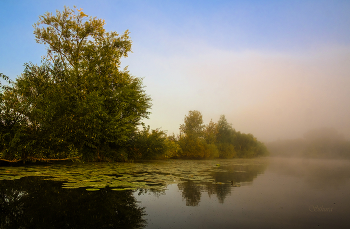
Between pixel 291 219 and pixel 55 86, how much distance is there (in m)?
16.8

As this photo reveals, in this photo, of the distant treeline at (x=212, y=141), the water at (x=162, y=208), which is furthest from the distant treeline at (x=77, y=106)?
the distant treeline at (x=212, y=141)

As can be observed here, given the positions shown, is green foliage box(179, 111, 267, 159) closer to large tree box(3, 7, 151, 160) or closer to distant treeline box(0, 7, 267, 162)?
distant treeline box(0, 7, 267, 162)

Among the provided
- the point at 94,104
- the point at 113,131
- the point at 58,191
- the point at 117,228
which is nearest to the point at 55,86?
the point at 94,104

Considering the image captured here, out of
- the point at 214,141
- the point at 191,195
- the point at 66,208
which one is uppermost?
the point at 214,141

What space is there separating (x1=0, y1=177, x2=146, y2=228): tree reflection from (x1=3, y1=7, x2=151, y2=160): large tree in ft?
25.8

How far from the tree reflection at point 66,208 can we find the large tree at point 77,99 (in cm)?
786

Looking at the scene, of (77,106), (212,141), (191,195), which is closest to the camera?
(191,195)

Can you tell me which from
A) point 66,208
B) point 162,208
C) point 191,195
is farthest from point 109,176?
point 162,208

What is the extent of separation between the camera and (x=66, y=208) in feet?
14.1

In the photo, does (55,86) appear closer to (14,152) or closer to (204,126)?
(14,152)

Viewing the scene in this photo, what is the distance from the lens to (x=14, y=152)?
11.9 metres

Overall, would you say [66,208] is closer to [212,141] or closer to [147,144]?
[147,144]

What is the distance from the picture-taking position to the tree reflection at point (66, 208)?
353cm

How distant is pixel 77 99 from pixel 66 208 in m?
13.2
